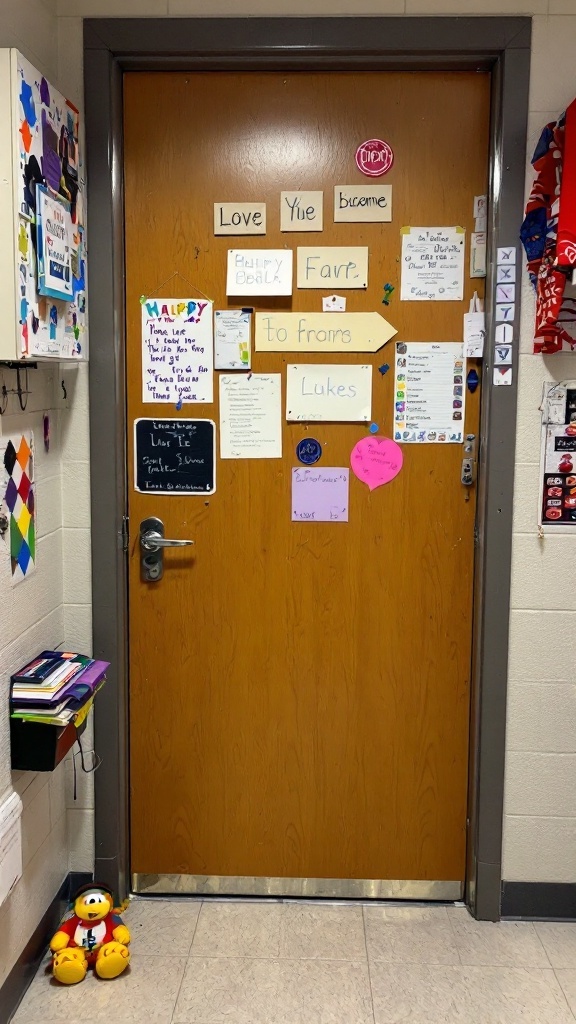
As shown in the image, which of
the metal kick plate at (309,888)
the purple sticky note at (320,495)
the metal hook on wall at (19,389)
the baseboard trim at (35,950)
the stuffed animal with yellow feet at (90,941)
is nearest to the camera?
the metal hook on wall at (19,389)

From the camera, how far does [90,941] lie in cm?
235

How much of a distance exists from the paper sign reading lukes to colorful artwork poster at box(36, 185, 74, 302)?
1.12 ft

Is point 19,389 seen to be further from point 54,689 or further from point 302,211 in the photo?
point 302,211

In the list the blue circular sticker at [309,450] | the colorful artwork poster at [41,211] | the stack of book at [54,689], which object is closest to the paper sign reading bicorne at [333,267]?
the blue circular sticker at [309,450]

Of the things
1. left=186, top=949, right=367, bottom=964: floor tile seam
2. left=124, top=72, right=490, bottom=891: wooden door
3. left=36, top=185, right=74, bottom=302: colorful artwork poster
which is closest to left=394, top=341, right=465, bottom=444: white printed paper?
left=124, top=72, right=490, bottom=891: wooden door

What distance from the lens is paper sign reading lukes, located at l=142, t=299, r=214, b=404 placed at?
250cm

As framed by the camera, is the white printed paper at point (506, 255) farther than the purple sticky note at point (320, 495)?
No

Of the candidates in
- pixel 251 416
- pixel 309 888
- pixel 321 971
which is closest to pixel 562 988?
pixel 321 971

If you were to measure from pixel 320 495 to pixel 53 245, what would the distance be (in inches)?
37.4

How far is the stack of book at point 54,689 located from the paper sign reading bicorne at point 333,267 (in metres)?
1.15

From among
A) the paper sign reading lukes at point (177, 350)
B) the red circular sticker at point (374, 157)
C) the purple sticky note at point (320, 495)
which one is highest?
the red circular sticker at point (374, 157)

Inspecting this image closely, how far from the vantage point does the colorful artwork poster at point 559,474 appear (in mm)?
2443

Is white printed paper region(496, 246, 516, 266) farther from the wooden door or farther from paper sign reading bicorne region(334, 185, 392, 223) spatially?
paper sign reading bicorne region(334, 185, 392, 223)

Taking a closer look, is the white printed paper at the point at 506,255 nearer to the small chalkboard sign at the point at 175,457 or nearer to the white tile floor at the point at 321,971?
the small chalkboard sign at the point at 175,457
